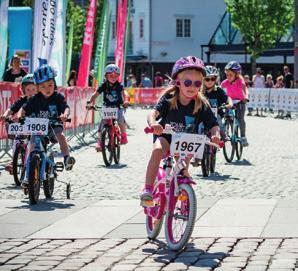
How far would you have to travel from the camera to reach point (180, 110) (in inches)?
343

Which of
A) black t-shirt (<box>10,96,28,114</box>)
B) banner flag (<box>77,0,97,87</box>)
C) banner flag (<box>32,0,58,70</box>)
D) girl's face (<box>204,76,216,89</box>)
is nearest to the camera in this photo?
black t-shirt (<box>10,96,28,114</box>)

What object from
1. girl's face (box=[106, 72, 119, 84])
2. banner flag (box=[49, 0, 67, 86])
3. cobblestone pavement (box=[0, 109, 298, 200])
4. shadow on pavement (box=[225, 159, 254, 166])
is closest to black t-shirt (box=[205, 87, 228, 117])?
cobblestone pavement (box=[0, 109, 298, 200])

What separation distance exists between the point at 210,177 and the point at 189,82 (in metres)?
6.53

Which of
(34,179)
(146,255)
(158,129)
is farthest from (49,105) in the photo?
(146,255)

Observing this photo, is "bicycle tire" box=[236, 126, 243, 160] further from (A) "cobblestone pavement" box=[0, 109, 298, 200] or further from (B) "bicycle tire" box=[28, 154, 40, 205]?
(B) "bicycle tire" box=[28, 154, 40, 205]

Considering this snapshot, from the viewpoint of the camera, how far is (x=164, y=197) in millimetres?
8461

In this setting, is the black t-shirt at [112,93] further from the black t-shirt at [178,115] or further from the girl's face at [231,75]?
the black t-shirt at [178,115]

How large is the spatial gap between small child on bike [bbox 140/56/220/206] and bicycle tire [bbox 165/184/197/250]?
36cm

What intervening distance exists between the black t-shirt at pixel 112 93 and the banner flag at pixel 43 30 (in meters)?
1.93

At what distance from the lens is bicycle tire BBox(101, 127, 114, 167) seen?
687 inches

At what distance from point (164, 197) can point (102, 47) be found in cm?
2086

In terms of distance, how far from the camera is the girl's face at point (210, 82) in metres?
16.1

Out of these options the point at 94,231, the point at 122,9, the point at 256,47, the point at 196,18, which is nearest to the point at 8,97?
the point at 94,231

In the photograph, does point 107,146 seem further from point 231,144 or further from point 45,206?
point 45,206
